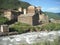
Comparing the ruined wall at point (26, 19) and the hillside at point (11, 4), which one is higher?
the hillside at point (11, 4)

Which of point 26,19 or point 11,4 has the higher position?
point 11,4

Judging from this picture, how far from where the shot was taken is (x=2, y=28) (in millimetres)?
11664

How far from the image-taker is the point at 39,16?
18.2 m

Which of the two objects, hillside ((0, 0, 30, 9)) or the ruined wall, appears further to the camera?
the ruined wall

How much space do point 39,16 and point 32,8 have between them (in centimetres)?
104

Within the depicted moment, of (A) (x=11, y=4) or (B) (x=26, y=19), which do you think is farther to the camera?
(A) (x=11, y=4)

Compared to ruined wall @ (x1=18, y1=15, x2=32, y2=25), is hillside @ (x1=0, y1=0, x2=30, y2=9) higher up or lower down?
higher up

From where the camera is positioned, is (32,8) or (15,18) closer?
(15,18)

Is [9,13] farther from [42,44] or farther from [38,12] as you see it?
[42,44]

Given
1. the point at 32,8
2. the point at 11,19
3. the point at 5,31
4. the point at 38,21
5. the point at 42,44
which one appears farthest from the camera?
the point at 32,8

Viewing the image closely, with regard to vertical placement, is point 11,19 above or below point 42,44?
below

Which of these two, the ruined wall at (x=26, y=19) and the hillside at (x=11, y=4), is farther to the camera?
the ruined wall at (x=26, y=19)

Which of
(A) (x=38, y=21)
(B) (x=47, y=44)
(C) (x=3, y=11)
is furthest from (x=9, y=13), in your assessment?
(B) (x=47, y=44)

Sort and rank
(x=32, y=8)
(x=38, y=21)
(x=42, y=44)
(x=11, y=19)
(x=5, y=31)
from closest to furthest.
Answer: (x=42, y=44), (x=5, y=31), (x=11, y=19), (x=38, y=21), (x=32, y=8)
